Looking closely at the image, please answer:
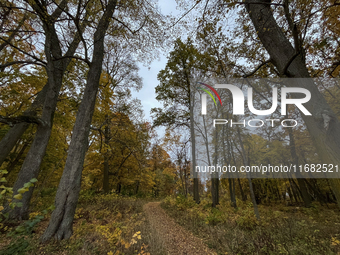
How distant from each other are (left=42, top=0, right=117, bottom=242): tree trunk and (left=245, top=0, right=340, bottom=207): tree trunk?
14.9 feet

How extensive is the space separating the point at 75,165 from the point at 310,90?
5.54 metres

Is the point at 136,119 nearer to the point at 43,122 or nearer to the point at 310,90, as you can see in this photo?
the point at 43,122

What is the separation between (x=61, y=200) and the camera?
141 inches

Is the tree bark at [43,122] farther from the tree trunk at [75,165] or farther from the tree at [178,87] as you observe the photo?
the tree at [178,87]

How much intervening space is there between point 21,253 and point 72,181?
1428 mm

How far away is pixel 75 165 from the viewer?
12.9 feet

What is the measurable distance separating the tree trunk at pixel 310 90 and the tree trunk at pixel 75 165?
453cm

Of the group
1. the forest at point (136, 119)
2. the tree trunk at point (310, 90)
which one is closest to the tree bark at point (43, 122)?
the forest at point (136, 119)

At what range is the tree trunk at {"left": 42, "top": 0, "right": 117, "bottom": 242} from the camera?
11.3 feet

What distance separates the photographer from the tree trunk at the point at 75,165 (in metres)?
3.45

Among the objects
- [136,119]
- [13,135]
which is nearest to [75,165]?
[13,135]

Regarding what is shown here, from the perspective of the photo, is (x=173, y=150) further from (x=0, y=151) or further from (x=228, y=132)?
(x=0, y=151)

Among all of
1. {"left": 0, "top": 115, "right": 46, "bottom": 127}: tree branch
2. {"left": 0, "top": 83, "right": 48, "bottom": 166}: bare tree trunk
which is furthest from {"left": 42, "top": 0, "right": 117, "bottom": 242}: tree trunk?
{"left": 0, "top": 83, "right": 48, "bottom": 166}: bare tree trunk

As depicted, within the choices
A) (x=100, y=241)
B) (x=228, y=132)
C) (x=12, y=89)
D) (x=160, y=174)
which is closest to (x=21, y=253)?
(x=100, y=241)
